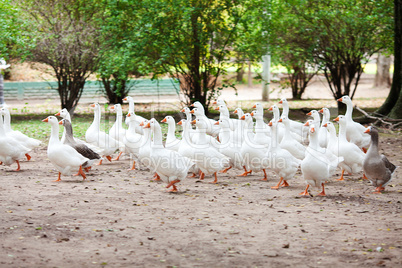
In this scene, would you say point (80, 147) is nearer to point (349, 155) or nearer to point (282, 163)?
point (282, 163)

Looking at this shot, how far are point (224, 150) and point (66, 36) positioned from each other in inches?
371

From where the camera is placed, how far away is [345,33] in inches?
711

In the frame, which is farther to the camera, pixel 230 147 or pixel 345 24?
pixel 345 24

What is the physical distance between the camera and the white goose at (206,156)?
8.77 meters

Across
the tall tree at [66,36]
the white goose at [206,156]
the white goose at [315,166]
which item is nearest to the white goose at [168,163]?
the white goose at [206,156]

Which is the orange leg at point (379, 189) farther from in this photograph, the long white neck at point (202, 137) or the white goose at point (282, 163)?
the long white neck at point (202, 137)

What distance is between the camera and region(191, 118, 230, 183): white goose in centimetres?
877

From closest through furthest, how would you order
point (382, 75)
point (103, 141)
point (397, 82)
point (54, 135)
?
1. point (54, 135)
2. point (103, 141)
3. point (397, 82)
4. point (382, 75)

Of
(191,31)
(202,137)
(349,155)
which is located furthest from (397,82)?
(202,137)

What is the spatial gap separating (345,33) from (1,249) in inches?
617

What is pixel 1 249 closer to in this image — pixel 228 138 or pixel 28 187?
pixel 28 187

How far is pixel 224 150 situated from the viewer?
9594mm

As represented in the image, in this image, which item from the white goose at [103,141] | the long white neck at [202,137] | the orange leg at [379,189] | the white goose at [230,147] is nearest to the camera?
the orange leg at [379,189]

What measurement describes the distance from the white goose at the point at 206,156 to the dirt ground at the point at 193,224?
341 millimetres
